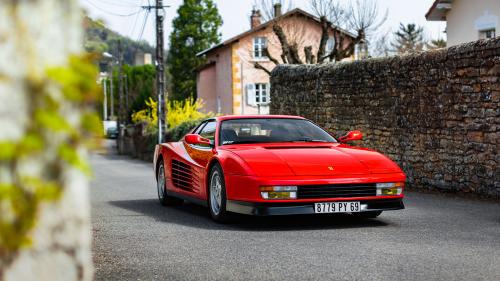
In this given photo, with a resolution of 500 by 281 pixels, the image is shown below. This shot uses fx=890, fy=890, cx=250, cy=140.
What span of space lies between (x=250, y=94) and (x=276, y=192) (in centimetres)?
4699

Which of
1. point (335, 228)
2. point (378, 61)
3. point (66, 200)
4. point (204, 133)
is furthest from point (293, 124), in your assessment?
point (66, 200)

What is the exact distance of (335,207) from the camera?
911 cm

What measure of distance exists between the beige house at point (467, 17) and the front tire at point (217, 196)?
52.4 ft

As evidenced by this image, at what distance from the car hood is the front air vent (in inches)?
47.6

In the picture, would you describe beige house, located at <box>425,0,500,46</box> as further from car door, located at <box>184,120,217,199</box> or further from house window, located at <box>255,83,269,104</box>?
house window, located at <box>255,83,269,104</box>

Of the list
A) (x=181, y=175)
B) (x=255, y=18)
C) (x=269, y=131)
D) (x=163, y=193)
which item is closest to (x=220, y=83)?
(x=255, y=18)

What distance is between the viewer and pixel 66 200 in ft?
8.49

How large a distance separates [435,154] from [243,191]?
6507 millimetres

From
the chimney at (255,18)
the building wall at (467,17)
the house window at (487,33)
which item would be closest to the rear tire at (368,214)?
the building wall at (467,17)

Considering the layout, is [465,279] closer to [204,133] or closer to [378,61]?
[204,133]

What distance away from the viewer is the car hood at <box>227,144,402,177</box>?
909cm

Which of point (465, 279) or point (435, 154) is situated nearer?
point (465, 279)

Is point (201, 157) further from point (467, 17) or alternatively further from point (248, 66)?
point (248, 66)

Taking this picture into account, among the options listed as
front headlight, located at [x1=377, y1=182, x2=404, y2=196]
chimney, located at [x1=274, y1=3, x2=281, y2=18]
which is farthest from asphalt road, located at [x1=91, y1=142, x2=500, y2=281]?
chimney, located at [x1=274, y1=3, x2=281, y2=18]
